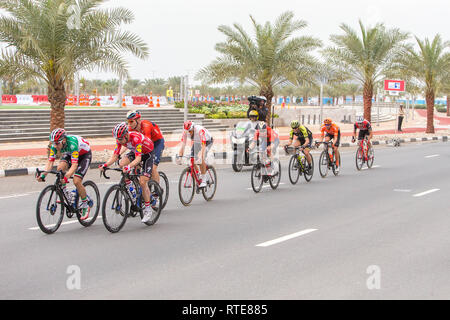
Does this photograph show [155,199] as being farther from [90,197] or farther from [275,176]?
[275,176]

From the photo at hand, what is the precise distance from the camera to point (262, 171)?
13578 mm

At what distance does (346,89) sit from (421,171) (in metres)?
80.9

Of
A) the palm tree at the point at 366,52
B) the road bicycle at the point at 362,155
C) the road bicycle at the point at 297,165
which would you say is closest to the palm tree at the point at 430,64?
the palm tree at the point at 366,52

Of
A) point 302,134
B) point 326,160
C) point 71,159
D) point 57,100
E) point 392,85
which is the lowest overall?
point 326,160

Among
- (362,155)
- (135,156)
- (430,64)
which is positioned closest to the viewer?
(135,156)

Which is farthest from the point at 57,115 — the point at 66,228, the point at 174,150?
the point at 66,228

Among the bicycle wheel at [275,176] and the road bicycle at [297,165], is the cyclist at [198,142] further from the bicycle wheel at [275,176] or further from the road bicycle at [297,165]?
the road bicycle at [297,165]

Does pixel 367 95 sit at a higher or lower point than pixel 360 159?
higher

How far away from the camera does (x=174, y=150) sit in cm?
2311

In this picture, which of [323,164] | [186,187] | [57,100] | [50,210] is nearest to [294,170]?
[323,164]

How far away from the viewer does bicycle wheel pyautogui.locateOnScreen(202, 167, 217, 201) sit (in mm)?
12039

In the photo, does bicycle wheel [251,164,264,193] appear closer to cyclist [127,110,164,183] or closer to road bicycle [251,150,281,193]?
road bicycle [251,150,281,193]

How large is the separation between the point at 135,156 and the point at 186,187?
2.47m

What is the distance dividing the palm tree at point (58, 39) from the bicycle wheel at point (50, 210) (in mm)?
10135
